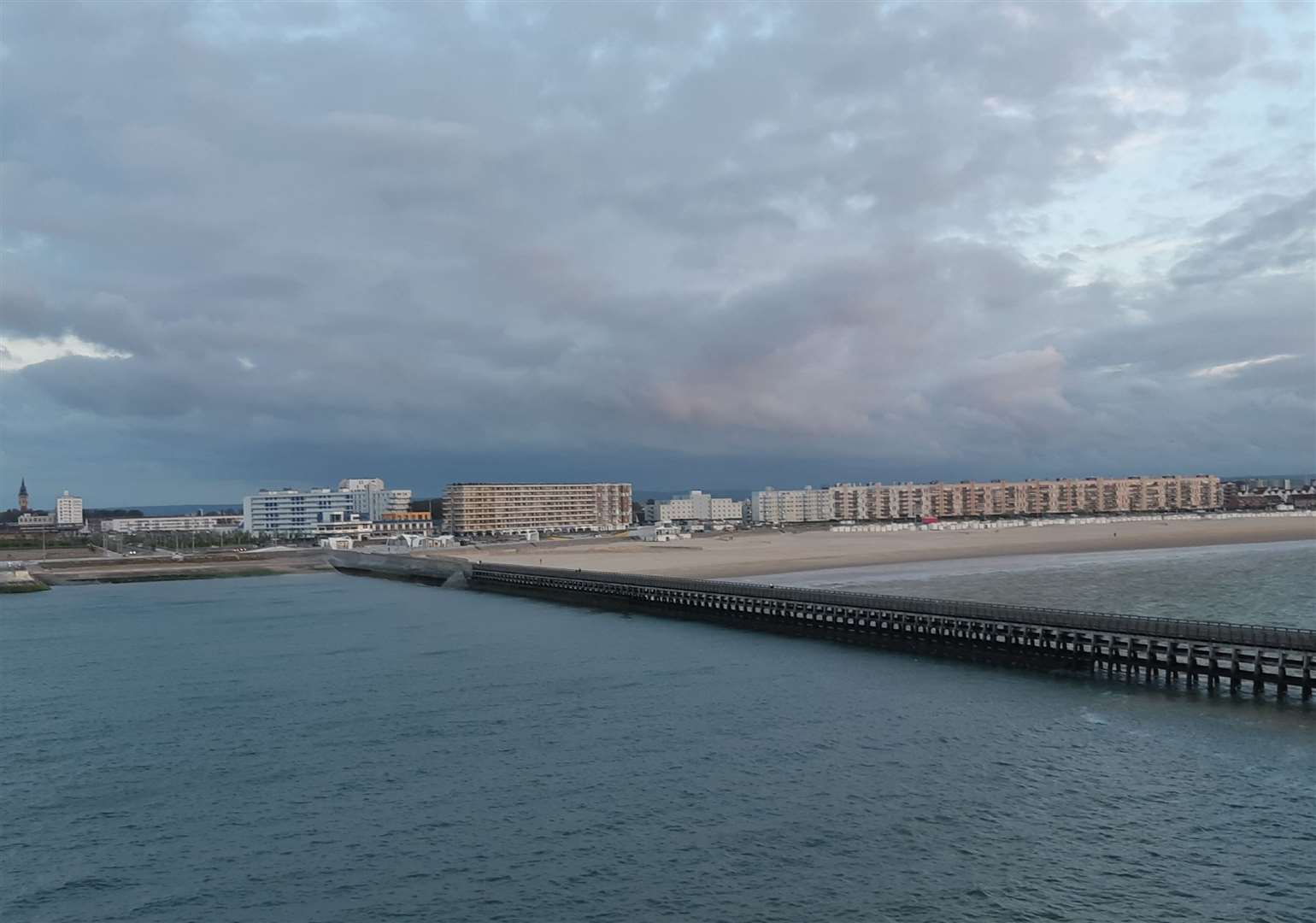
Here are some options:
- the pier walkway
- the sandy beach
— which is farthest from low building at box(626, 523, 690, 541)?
the pier walkway

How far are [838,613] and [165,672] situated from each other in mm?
36096

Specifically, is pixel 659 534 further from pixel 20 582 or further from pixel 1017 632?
pixel 1017 632

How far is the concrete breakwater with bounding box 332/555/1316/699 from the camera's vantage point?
34.9 m

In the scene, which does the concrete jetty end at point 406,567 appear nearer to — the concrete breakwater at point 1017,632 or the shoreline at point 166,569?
the shoreline at point 166,569

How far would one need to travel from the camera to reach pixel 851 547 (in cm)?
12288

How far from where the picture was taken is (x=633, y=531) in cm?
18550

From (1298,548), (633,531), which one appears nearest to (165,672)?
(1298,548)

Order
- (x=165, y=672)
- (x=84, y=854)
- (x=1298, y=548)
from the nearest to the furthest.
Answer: (x=84, y=854)
(x=165, y=672)
(x=1298, y=548)

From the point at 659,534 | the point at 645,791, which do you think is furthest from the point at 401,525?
the point at 645,791

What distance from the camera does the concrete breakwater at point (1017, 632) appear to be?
3488 cm

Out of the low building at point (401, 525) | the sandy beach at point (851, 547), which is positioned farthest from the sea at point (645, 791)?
the low building at point (401, 525)

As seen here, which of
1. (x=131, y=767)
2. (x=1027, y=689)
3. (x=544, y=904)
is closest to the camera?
(x=544, y=904)

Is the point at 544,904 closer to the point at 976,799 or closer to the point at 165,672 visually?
the point at 976,799

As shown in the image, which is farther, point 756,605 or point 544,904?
point 756,605
